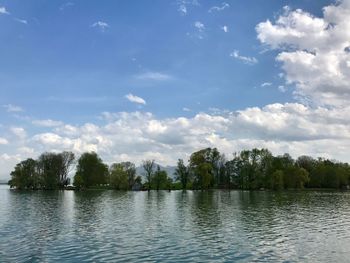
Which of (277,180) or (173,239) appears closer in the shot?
(173,239)

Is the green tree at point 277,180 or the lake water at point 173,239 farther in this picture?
the green tree at point 277,180

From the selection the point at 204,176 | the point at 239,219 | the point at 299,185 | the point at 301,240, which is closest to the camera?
the point at 301,240

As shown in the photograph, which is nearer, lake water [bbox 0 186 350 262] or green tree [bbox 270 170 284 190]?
lake water [bbox 0 186 350 262]

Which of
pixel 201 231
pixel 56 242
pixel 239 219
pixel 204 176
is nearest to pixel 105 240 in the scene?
pixel 56 242

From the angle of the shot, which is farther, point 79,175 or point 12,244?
point 79,175

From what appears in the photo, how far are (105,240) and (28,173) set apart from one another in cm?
17427

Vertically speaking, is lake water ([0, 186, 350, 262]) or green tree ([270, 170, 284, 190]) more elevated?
green tree ([270, 170, 284, 190])

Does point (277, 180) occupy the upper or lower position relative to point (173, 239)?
upper

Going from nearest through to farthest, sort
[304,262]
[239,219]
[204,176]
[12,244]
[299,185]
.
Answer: [304,262] → [12,244] → [239,219] → [204,176] → [299,185]

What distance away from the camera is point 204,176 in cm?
18138

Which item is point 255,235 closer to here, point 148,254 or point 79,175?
point 148,254

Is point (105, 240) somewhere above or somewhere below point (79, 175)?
below

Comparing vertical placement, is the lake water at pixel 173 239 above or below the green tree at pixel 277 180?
below

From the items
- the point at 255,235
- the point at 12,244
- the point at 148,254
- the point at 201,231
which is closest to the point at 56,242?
the point at 12,244
